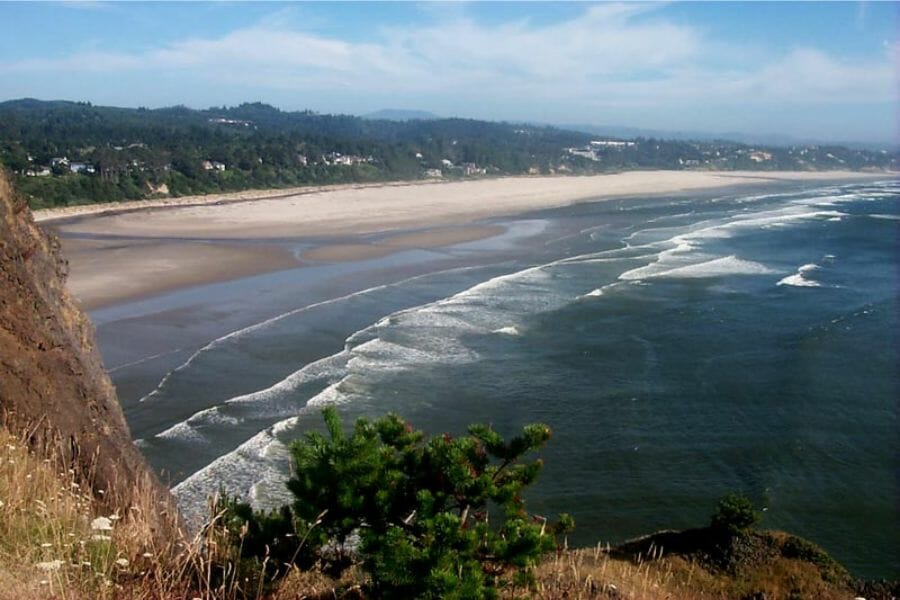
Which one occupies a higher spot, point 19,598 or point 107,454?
point 19,598

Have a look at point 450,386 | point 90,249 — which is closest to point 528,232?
point 90,249

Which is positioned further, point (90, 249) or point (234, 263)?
point (90, 249)

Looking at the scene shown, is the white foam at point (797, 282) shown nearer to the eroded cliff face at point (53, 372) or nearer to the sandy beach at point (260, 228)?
the sandy beach at point (260, 228)

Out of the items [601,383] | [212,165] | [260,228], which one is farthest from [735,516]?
[212,165]

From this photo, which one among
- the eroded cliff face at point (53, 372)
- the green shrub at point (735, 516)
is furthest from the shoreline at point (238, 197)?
the green shrub at point (735, 516)

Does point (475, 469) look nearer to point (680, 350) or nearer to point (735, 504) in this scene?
point (735, 504)
